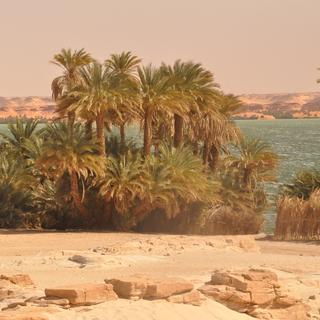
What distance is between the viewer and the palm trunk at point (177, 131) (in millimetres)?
31297

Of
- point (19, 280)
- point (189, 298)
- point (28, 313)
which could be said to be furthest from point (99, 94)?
point (28, 313)

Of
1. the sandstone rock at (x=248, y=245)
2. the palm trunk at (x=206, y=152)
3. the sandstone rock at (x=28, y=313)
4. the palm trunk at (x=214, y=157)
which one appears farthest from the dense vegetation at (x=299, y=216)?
the sandstone rock at (x=28, y=313)

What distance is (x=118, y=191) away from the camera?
27.4 metres

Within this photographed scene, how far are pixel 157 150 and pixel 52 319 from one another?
19.0 metres

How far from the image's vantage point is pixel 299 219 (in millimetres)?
28297

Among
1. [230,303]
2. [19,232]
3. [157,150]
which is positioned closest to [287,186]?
[157,150]

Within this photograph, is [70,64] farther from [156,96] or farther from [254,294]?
[254,294]

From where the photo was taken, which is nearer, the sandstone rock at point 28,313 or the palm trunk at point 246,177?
the sandstone rock at point 28,313

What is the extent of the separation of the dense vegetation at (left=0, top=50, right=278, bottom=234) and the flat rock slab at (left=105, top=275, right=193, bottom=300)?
13.1 metres

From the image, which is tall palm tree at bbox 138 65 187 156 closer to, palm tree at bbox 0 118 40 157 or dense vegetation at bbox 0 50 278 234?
dense vegetation at bbox 0 50 278 234

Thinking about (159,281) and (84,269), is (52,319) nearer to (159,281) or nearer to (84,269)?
(159,281)

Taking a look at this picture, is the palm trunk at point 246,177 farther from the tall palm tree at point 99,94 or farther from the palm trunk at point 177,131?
the tall palm tree at point 99,94

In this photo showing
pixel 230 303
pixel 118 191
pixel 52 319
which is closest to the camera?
pixel 52 319

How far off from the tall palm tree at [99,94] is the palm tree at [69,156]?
77 centimetres
